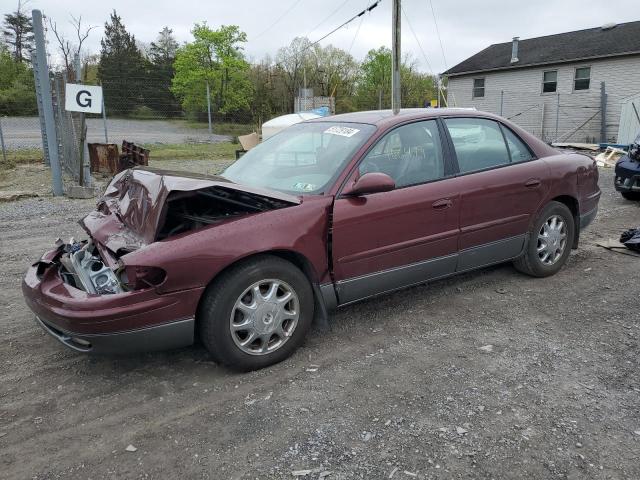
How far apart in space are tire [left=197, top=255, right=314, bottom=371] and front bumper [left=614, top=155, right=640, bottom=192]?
7307mm

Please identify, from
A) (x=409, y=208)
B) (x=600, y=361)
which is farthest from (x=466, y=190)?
(x=600, y=361)

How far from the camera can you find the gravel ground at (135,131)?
69.1 feet

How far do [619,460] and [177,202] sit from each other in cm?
285

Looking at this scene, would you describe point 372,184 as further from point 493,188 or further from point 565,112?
point 565,112

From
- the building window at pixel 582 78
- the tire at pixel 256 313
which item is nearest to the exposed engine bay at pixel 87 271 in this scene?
the tire at pixel 256 313

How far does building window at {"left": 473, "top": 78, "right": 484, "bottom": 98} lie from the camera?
95.1 feet

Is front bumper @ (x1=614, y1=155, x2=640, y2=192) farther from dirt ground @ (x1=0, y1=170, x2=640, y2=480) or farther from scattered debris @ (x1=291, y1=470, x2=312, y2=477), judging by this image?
scattered debris @ (x1=291, y1=470, x2=312, y2=477)

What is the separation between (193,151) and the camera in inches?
738

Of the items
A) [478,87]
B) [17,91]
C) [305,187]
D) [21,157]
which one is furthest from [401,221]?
[478,87]

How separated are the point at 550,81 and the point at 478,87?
446 cm

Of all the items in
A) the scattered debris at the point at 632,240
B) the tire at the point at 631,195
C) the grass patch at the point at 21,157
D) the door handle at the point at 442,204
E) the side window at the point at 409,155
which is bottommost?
the scattered debris at the point at 632,240

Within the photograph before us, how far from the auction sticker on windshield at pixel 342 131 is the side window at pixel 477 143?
0.83 m

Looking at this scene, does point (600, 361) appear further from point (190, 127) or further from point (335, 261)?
point (190, 127)

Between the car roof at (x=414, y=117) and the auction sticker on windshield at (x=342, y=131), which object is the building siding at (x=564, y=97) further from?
the auction sticker on windshield at (x=342, y=131)
